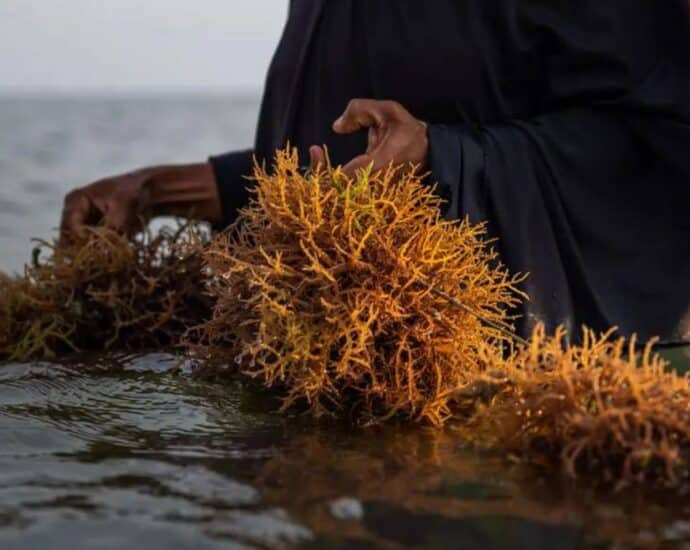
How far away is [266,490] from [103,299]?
152cm

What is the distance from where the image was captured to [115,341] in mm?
3488

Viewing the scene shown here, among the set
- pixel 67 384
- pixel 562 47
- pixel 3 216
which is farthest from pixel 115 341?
pixel 3 216

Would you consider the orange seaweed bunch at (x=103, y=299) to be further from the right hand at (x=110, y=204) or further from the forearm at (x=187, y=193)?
the forearm at (x=187, y=193)

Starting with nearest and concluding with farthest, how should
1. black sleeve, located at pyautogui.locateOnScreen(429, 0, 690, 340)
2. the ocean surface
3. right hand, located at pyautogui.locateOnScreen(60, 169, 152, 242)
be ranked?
the ocean surface < black sleeve, located at pyautogui.locateOnScreen(429, 0, 690, 340) < right hand, located at pyautogui.locateOnScreen(60, 169, 152, 242)

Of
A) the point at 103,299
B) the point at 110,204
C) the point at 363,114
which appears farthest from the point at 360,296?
the point at 110,204

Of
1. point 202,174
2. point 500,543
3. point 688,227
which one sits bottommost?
point 500,543

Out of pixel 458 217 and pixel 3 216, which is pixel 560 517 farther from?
pixel 3 216

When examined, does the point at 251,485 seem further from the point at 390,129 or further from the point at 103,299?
the point at 103,299

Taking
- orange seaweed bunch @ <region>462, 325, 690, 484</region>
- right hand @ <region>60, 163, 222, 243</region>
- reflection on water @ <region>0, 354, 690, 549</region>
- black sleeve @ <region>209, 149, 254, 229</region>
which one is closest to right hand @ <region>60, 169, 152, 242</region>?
right hand @ <region>60, 163, 222, 243</region>

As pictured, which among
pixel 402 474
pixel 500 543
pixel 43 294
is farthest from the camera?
pixel 43 294

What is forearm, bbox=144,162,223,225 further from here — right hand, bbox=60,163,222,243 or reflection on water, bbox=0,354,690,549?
reflection on water, bbox=0,354,690,549

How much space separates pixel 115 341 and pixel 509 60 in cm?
134

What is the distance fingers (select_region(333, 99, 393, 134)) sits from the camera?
2729mm

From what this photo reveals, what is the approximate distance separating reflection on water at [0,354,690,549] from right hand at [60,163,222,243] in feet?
3.91
